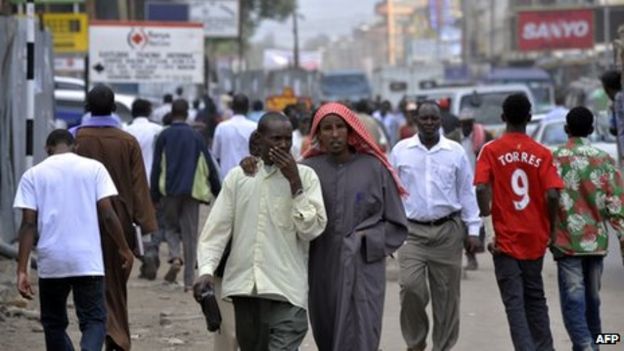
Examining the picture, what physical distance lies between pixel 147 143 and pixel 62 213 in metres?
7.71

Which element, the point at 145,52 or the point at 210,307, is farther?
the point at 145,52

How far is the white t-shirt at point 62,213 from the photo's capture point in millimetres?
9023

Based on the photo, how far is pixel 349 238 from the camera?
806cm

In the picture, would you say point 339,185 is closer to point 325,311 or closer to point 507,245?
point 325,311

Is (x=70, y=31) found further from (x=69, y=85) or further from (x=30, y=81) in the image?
(x=30, y=81)

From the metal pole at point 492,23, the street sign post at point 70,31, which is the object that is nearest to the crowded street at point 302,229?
the street sign post at point 70,31

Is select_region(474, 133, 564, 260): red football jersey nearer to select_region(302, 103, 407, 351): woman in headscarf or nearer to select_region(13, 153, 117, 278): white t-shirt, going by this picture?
select_region(302, 103, 407, 351): woman in headscarf

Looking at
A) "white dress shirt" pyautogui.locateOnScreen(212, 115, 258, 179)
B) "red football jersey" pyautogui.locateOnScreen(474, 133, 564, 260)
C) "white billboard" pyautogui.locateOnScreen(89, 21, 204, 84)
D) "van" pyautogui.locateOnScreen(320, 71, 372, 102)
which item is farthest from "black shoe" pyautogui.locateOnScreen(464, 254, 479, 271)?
"van" pyautogui.locateOnScreen(320, 71, 372, 102)

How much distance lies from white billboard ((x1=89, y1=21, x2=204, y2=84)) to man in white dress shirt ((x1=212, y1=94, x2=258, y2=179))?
1031 centimetres

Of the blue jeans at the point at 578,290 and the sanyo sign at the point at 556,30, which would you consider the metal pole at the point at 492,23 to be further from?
the blue jeans at the point at 578,290

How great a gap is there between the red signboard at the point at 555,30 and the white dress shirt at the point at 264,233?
72.5 metres

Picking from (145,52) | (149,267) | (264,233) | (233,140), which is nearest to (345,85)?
(145,52)

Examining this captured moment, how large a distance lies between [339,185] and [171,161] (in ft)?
23.7

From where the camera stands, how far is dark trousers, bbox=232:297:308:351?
25.8 ft
